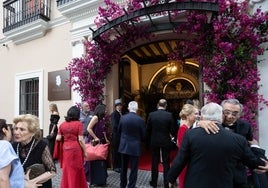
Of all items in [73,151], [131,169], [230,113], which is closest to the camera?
[230,113]

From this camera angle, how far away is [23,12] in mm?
10906

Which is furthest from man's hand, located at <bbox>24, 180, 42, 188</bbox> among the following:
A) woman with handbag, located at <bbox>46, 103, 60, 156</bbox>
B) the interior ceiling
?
the interior ceiling

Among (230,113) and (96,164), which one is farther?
(96,164)

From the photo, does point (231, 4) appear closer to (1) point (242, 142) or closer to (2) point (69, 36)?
(1) point (242, 142)

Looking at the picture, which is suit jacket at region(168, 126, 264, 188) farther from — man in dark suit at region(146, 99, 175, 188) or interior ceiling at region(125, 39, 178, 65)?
interior ceiling at region(125, 39, 178, 65)

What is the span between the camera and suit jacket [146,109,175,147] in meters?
6.15

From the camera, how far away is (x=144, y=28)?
24.8ft

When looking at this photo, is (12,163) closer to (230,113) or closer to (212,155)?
(212,155)

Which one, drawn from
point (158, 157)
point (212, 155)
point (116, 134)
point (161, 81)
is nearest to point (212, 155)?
point (212, 155)

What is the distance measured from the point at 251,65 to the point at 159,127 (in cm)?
206

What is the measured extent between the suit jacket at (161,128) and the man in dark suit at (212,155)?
10.2ft

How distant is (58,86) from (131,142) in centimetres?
427

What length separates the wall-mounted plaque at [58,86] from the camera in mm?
9193

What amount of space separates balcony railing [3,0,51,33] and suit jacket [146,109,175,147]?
18.5 ft
